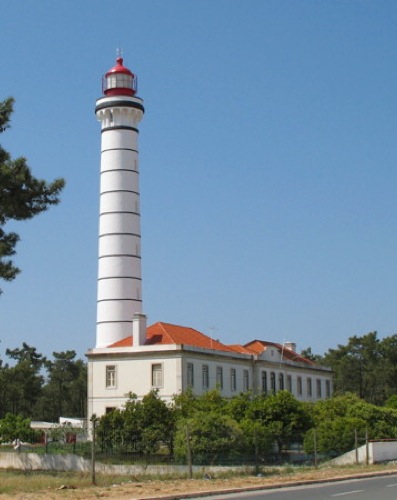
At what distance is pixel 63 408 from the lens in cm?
7200

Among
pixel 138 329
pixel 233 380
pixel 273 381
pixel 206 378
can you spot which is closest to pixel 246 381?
pixel 233 380

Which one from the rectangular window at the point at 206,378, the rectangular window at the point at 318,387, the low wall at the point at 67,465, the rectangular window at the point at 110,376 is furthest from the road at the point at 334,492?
the rectangular window at the point at 318,387

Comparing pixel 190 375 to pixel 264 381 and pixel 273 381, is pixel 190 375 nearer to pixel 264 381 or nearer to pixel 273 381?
pixel 264 381

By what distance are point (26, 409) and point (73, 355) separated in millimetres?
9765

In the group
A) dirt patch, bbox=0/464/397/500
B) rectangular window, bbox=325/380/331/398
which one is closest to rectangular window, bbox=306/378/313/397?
rectangular window, bbox=325/380/331/398

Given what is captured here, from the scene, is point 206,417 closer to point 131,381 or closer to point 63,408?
point 131,381

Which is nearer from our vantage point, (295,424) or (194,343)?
(295,424)

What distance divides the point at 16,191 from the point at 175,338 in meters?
17.6

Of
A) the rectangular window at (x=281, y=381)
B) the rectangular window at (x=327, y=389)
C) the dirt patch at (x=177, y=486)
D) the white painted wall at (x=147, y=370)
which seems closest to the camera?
the dirt patch at (x=177, y=486)

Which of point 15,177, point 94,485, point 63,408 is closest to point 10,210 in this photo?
point 15,177

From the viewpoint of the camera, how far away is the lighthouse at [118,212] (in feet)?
143

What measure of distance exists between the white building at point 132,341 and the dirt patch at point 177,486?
16.0m

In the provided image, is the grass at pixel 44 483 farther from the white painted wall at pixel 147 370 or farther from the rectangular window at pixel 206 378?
the rectangular window at pixel 206 378

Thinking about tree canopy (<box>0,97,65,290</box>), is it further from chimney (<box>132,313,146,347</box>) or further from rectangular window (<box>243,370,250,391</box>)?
rectangular window (<box>243,370,250,391</box>)
